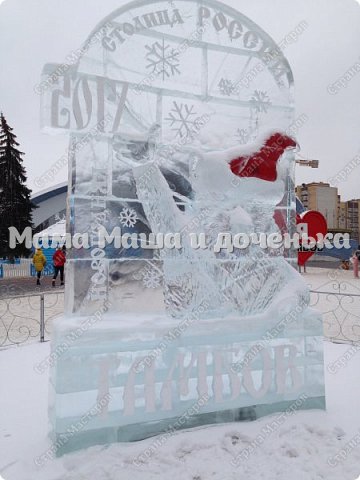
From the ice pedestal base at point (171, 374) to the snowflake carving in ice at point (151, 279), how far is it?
0.24 m

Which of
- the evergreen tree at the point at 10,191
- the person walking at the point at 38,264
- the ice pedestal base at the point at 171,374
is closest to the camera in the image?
the ice pedestal base at the point at 171,374

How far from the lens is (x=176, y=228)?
2855 millimetres

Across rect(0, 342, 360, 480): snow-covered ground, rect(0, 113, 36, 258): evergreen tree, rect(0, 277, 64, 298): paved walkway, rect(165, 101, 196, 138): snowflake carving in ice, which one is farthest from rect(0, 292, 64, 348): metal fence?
rect(0, 113, 36, 258): evergreen tree

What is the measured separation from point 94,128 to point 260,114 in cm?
131

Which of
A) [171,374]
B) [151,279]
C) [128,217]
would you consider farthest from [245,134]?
[171,374]

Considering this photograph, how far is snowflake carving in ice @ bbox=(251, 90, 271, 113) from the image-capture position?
3.12m

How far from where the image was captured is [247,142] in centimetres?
311

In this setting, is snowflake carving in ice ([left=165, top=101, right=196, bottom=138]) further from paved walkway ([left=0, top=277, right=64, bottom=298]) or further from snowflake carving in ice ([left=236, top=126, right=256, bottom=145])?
paved walkway ([left=0, top=277, right=64, bottom=298])

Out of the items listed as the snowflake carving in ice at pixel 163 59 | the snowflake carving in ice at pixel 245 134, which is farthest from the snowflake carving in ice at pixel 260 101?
the snowflake carving in ice at pixel 163 59

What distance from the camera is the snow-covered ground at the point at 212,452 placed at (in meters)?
2.18

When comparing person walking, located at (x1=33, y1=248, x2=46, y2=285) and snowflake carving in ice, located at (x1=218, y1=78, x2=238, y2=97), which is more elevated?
snowflake carving in ice, located at (x1=218, y1=78, x2=238, y2=97)

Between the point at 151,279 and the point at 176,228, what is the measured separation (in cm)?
41

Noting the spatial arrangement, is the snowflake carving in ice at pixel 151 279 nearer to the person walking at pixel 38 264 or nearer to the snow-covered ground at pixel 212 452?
the snow-covered ground at pixel 212 452

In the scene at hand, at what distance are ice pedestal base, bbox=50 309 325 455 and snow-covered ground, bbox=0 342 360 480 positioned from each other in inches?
3.9
